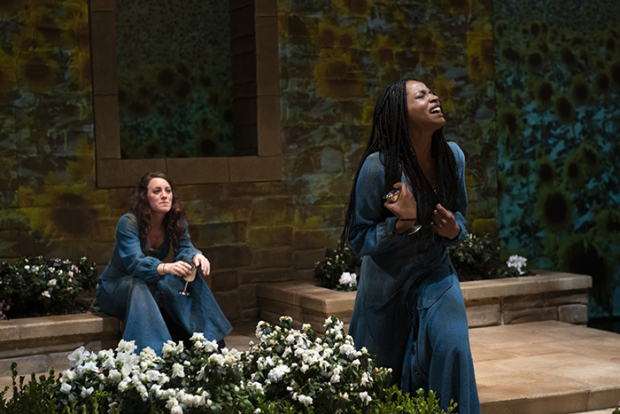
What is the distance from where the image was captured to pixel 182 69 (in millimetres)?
8219

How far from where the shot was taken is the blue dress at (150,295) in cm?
548

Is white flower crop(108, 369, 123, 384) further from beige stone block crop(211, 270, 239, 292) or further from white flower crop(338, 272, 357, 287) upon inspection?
beige stone block crop(211, 270, 239, 292)

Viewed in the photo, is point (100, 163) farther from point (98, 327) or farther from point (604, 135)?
point (604, 135)

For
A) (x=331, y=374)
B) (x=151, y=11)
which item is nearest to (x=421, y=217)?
(x=331, y=374)

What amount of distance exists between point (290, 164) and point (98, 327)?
8.54 ft

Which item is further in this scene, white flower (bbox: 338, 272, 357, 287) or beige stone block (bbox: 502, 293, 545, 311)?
beige stone block (bbox: 502, 293, 545, 311)

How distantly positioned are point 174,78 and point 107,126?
→ 117cm

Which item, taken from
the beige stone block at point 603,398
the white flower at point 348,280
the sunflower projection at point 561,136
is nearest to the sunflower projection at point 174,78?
the white flower at point 348,280

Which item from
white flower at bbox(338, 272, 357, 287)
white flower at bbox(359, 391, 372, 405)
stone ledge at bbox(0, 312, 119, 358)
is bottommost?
stone ledge at bbox(0, 312, 119, 358)

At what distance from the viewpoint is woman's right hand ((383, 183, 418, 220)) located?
10.9 feet

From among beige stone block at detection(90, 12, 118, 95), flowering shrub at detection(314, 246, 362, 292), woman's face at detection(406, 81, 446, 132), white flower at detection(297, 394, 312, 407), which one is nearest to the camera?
white flower at detection(297, 394, 312, 407)

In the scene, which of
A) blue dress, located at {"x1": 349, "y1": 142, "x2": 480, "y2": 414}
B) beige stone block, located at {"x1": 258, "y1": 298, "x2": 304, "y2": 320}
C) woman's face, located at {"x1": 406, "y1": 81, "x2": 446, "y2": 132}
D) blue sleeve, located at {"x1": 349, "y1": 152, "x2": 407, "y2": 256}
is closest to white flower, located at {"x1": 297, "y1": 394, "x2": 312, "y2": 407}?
blue dress, located at {"x1": 349, "y1": 142, "x2": 480, "y2": 414}

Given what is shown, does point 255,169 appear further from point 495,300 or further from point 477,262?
point 495,300

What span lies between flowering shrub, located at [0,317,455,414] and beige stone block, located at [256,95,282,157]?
462 cm
